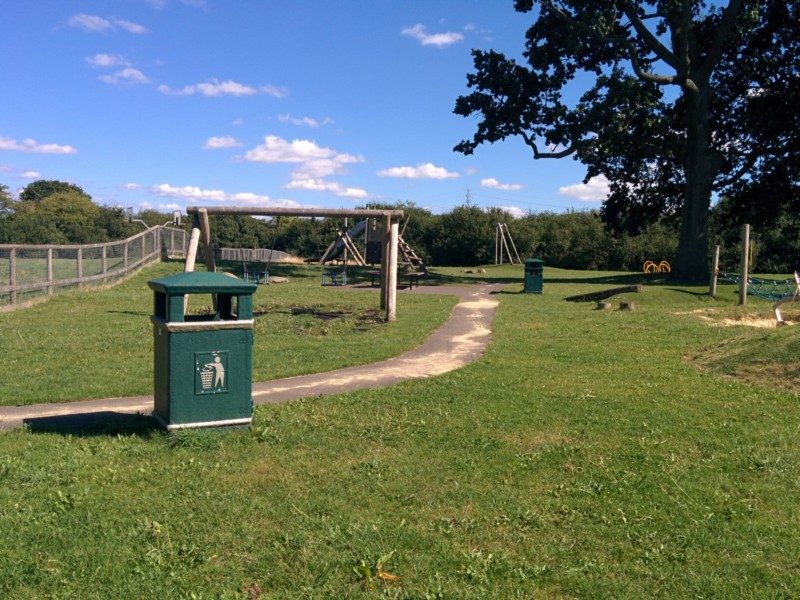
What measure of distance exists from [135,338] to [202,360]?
726cm

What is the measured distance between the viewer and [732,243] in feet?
155

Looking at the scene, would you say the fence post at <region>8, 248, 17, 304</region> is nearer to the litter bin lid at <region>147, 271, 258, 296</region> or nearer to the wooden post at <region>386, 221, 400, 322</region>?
the wooden post at <region>386, 221, 400, 322</region>

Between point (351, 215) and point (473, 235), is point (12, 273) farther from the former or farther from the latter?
point (473, 235)

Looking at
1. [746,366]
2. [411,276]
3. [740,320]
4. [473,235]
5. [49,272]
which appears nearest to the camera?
[746,366]

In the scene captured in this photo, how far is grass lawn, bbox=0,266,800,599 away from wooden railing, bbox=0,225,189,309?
1312cm

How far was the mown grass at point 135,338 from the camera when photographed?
29.2 feet

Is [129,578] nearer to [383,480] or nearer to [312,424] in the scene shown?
[383,480]

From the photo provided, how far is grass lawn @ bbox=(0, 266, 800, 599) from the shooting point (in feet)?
12.4

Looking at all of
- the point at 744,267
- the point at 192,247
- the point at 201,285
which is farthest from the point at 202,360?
the point at 744,267

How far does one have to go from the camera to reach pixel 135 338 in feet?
41.9

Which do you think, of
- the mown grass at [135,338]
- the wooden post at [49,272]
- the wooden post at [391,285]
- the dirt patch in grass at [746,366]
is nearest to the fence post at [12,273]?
the mown grass at [135,338]

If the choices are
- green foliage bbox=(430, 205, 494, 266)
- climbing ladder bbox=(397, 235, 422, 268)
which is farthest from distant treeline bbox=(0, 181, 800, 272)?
climbing ladder bbox=(397, 235, 422, 268)

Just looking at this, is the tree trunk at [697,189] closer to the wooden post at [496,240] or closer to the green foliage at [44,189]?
the wooden post at [496,240]

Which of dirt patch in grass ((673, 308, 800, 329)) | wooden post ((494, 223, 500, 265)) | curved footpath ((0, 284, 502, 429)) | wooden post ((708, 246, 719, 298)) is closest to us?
curved footpath ((0, 284, 502, 429))
